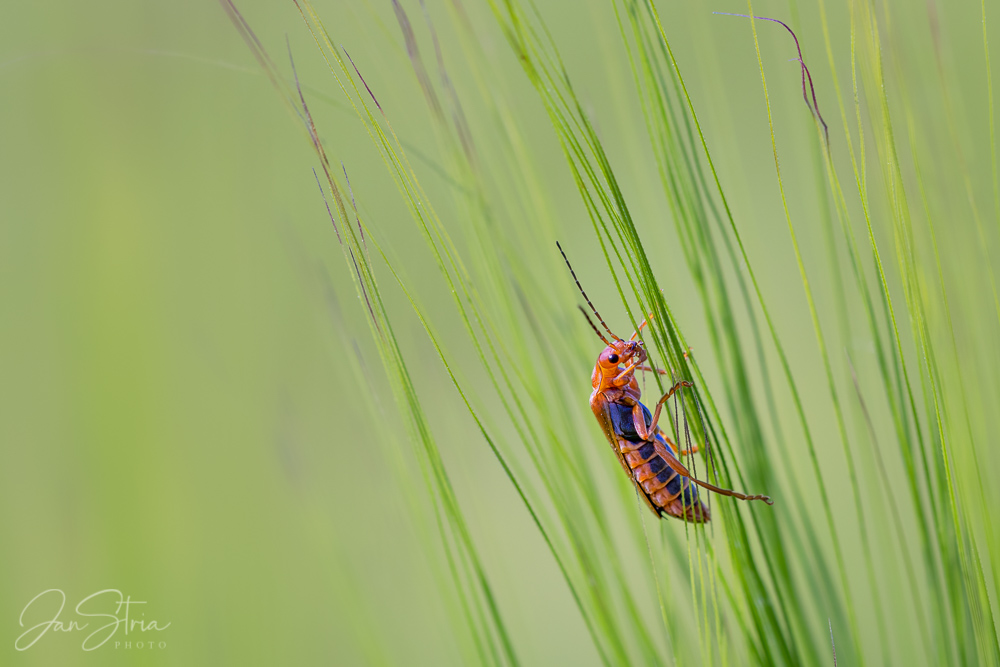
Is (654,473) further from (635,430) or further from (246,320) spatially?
(246,320)

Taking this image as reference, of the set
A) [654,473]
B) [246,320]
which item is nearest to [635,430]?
[654,473]

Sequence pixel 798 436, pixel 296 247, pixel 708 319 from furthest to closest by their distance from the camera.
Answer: pixel 296 247, pixel 798 436, pixel 708 319

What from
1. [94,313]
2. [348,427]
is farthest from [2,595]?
[348,427]

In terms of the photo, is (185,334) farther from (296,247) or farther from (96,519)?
(96,519)

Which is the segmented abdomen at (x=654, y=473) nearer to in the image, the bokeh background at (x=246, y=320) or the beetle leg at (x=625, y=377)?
the beetle leg at (x=625, y=377)

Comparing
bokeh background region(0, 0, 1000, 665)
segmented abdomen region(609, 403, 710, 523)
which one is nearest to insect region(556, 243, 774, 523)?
segmented abdomen region(609, 403, 710, 523)

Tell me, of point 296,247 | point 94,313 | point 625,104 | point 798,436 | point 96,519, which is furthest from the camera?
point 296,247

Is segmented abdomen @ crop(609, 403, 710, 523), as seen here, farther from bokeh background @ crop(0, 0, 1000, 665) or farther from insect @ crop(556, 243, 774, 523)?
bokeh background @ crop(0, 0, 1000, 665)

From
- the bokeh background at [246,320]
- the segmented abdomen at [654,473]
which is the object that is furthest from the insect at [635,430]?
the bokeh background at [246,320]
